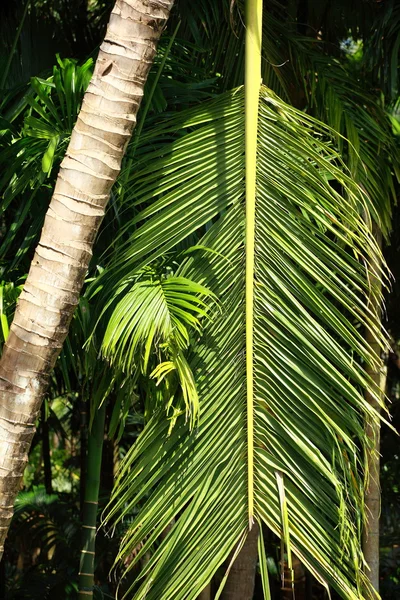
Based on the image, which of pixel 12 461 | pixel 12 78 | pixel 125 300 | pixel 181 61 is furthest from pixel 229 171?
pixel 12 78

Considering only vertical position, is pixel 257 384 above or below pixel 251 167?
below

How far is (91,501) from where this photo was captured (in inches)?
119

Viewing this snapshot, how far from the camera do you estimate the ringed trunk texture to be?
198 centimetres

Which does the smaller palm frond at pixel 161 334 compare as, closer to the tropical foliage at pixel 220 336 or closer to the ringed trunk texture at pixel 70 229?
the tropical foliage at pixel 220 336

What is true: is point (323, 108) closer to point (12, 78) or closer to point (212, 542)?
point (12, 78)

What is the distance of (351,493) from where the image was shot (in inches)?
94.2

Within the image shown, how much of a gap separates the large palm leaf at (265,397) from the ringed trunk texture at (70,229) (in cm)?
42

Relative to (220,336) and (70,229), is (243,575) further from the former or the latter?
(70,229)

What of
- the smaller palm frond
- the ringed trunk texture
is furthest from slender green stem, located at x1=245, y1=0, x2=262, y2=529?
the ringed trunk texture

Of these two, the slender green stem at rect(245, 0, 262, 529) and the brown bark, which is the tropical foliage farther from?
the brown bark

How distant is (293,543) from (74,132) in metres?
1.39

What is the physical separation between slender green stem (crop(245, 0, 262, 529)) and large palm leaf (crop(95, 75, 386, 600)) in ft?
0.10

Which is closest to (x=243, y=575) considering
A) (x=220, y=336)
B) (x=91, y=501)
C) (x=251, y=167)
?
(x=91, y=501)

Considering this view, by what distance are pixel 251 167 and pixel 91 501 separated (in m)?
1.48
